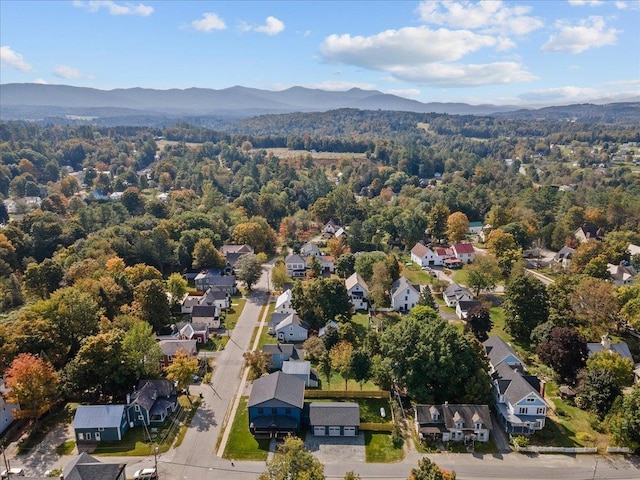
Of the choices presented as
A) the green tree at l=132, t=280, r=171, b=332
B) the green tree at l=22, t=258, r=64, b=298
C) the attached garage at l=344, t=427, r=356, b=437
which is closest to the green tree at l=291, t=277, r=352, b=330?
the green tree at l=132, t=280, r=171, b=332

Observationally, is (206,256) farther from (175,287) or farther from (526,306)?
(526,306)

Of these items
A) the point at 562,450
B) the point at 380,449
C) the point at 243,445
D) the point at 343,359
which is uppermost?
the point at 343,359

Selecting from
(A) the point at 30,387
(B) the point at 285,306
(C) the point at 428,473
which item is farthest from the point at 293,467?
(B) the point at 285,306

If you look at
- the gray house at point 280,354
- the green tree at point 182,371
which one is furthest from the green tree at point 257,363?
the green tree at point 182,371

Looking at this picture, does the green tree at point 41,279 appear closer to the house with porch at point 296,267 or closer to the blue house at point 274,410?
the house with porch at point 296,267

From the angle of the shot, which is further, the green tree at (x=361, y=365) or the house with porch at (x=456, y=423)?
the green tree at (x=361, y=365)

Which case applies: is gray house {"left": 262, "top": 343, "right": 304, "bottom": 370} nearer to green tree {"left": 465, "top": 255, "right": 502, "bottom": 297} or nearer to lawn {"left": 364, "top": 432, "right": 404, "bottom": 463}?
lawn {"left": 364, "top": 432, "right": 404, "bottom": 463}
